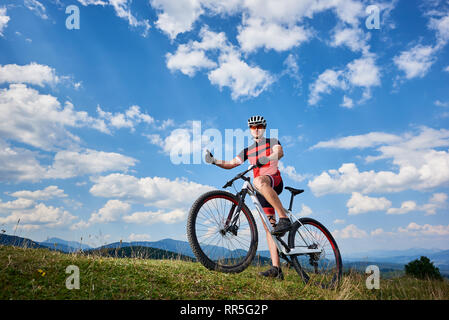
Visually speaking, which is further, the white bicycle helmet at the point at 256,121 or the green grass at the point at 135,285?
the white bicycle helmet at the point at 256,121

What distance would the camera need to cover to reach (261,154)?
20.0ft

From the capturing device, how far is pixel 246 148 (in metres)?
6.39

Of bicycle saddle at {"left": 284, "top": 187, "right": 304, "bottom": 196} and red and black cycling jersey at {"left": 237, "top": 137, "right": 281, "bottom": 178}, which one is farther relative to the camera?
bicycle saddle at {"left": 284, "top": 187, "right": 304, "bottom": 196}

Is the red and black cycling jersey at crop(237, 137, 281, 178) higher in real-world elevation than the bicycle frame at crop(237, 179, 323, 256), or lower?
higher

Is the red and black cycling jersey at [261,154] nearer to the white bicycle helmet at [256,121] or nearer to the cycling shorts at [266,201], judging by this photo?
the cycling shorts at [266,201]

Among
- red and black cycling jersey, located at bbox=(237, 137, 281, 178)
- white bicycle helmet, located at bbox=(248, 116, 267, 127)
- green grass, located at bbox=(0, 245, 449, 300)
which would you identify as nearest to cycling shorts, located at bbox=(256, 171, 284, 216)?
red and black cycling jersey, located at bbox=(237, 137, 281, 178)

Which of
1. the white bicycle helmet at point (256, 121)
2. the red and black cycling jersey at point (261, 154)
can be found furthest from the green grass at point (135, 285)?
the white bicycle helmet at point (256, 121)

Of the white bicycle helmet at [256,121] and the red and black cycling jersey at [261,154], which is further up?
the white bicycle helmet at [256,121]

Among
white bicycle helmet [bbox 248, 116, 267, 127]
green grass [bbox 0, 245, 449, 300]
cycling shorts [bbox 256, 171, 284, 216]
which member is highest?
white bicycle helmet [bbox 248, 116, 267, 127]

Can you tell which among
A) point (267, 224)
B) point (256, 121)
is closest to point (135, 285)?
point (267, 224)

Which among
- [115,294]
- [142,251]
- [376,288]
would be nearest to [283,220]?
[376,288]

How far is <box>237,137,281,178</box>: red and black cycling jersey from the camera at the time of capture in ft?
19.7

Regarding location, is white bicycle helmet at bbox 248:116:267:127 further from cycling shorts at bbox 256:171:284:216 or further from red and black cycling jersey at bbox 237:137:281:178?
cycling shorts at bbox 256:171:284:216

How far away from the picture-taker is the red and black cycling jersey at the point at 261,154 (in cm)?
601
